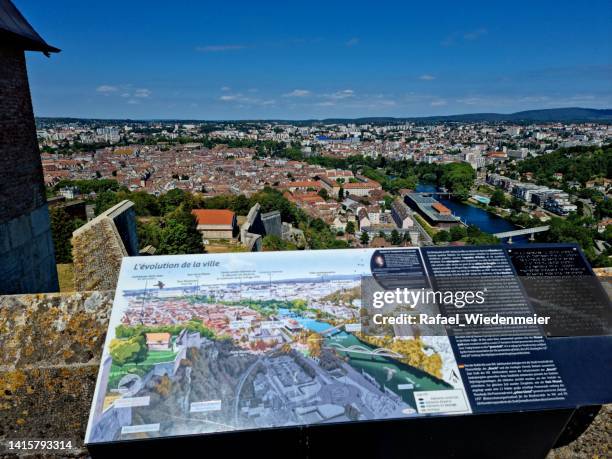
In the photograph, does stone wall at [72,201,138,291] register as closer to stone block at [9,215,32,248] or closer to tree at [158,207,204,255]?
stone block at [9,215,32,248]

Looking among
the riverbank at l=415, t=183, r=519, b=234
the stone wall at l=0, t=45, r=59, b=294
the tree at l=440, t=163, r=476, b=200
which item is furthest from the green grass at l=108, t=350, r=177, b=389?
the tree at l=440, t=163, r=476, b=200

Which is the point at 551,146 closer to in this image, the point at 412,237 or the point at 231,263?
the point at 412,237

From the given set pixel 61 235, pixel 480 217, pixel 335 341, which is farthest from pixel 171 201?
pixel 480 217

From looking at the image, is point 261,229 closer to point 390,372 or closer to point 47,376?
point 47,376

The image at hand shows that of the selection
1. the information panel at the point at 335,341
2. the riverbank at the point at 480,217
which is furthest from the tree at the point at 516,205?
the information panel at the point at 335,341

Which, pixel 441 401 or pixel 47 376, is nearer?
pixel 441 401

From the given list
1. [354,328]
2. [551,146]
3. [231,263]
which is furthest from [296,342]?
[551,146]
